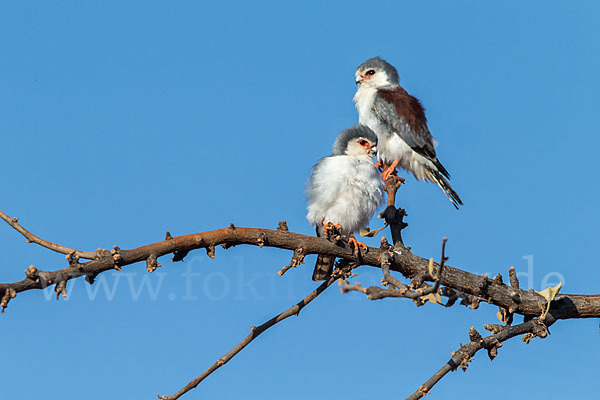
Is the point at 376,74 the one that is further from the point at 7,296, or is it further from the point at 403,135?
the point at 7,296

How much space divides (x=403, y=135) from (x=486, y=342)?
3.70m

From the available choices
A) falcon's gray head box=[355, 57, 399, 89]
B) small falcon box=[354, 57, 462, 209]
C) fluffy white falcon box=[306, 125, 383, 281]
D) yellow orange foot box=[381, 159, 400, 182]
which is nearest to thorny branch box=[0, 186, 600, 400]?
fluffy white falcon box=[306, 125, 383, 281]

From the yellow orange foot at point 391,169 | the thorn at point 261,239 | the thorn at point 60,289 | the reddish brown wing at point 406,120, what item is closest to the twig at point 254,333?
the thorn at point 261,239

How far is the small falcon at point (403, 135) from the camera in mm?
7309

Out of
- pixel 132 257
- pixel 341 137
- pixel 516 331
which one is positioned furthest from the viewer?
pixel 341 137

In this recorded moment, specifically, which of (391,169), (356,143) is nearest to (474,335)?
(356,143)

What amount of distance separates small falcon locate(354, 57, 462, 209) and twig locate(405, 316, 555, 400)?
307cm

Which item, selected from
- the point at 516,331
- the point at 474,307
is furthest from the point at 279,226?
the point at 516,331

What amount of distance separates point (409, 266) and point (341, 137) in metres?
1.85

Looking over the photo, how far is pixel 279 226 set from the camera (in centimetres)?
407

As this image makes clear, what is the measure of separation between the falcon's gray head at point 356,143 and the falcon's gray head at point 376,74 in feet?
7.22

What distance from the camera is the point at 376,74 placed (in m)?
8.03

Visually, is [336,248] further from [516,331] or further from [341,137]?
[341,137]

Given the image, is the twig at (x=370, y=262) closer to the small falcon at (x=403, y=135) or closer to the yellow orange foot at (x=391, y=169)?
the yellow orange foot at (x=391, y=169)
